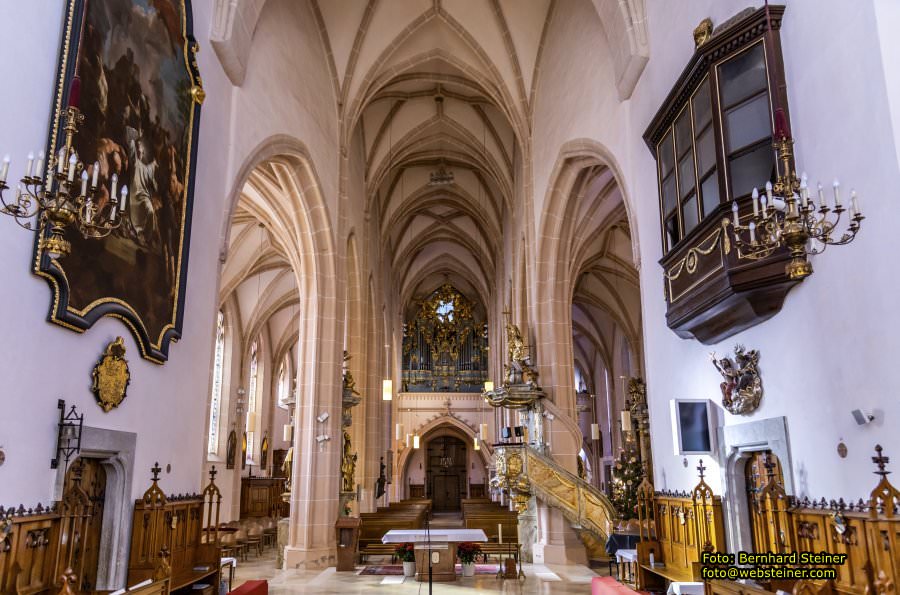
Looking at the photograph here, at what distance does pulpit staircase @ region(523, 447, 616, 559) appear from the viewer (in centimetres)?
1308

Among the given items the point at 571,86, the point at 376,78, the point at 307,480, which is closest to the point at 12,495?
the point at 307,480

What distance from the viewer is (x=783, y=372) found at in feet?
20.5

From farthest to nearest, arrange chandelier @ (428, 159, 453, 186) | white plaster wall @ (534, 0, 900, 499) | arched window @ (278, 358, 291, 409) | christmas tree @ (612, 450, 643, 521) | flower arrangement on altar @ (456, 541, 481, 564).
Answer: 1. arched window @ (278, 358, 291, 409)
2. chandelier @ (428, 159, 453, 186)
3. christmas tree @ (612, 450, 643, 521)
4. flower arrangement on altar @ (456, 541, 481, 564)
5. white plaster wall @ (534, 0, 900, 499)

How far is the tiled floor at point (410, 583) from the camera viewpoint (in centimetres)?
1022

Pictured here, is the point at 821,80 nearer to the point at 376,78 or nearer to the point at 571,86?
the point at 571,86

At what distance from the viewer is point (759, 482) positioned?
22.6 feet

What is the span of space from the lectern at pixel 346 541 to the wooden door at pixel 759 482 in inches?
313

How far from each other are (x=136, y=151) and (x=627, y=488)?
47.6 ft

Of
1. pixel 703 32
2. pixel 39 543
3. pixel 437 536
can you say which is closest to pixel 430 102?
pixel 703 32

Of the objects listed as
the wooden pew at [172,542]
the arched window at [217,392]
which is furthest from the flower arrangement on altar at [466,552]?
the arched window at [217,392]

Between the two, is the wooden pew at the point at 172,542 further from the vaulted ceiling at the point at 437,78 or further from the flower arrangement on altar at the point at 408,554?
the vaulted ceiling at the point at 437,78

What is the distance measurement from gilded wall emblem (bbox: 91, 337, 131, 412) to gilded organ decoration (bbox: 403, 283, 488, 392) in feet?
86.6

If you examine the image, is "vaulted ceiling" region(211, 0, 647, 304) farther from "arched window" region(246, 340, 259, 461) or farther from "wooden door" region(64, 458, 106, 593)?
"arched window" region(246, 340, 259, 461)

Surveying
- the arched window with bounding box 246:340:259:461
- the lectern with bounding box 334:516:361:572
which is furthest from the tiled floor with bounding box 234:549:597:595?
the arched window with bounding box 246:340:259:461
